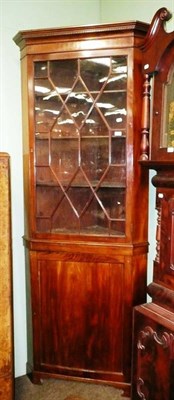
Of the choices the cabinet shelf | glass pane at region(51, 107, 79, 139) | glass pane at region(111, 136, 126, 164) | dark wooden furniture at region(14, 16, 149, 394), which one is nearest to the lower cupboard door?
dark wooden furniture at region(14, 16, 149, 394)

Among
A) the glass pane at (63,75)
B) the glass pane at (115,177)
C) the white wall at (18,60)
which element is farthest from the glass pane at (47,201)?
the glass pane at (63,75)

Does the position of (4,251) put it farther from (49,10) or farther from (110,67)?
(49,10)

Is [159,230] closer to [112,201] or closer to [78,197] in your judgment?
[112,201]

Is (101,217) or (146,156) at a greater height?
(146,156)

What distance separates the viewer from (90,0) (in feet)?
7.90

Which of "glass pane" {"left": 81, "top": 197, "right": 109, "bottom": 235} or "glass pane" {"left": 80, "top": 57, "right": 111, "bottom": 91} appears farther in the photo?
"glass pane" {"left": 81, "top": 197, "right": 109, "bottom": 235}

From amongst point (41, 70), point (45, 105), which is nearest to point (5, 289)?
point (45, 105)

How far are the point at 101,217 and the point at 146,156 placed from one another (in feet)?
1.58

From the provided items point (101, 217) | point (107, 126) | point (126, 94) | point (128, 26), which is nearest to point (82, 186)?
point (101, 217)

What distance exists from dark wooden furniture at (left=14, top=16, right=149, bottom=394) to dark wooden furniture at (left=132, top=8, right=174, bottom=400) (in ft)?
0.50

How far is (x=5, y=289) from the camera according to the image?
1.72m

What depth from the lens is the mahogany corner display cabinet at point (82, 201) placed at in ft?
6.31

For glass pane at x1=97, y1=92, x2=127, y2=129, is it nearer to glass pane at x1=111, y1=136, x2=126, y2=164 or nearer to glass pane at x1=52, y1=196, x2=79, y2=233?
glass pane at x1=111, y1=136, x2=126, y2=164

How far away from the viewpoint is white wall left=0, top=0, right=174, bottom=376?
82.6 inches
